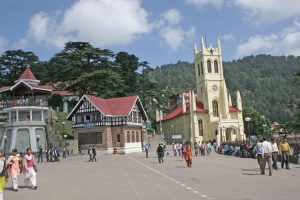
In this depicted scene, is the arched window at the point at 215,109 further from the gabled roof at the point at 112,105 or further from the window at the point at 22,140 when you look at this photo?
the window at the point at 22,140

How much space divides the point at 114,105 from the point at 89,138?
17.6 ft

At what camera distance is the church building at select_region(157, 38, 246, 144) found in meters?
73.9

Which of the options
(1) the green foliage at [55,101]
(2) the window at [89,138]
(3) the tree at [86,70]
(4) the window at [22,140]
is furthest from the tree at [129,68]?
(4) the window at [22,140]

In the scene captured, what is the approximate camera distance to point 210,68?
78.5m

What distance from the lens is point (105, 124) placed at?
2031 inches

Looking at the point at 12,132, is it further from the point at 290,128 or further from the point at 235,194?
the point at 235,194

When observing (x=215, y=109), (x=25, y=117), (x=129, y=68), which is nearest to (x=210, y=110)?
(x=215, y=109)

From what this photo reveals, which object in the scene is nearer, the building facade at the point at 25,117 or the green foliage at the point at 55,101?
the building facade at the point at 25,117

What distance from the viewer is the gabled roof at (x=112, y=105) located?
51.6m

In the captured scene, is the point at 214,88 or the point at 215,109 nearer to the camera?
the point at 215,109

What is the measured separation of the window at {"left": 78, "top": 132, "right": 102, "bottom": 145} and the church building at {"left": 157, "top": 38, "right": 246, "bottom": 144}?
955 inches

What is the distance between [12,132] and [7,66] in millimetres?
26181

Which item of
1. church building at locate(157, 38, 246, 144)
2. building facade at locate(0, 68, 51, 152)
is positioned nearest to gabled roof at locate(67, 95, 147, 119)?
building facade at locate(0, 68, 51, 152)

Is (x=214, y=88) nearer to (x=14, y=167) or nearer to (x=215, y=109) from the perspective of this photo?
(x=215, y=109)
